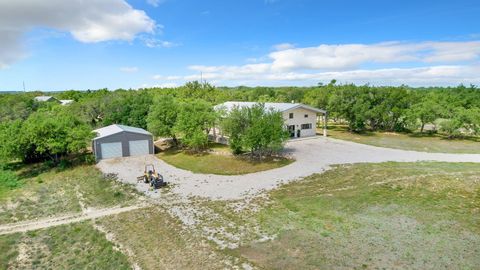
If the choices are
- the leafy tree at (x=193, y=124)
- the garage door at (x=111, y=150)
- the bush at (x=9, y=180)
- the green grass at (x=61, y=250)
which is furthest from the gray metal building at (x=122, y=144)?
the green grass at (x=61, y=250)

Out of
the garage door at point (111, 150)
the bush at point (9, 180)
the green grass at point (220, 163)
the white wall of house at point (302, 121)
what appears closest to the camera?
the bush at point (9, 180)

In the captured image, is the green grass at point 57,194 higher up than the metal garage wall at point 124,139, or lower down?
lower down

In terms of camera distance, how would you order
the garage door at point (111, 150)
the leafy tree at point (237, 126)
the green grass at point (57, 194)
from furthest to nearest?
the garage door at point (111, 150)
the leafy tree at point (237, 126)
the green grass at point (57, 194)

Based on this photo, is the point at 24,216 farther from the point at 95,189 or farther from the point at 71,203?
the point at 95,189

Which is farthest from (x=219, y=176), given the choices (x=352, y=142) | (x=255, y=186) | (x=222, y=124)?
(x=352, y=142)

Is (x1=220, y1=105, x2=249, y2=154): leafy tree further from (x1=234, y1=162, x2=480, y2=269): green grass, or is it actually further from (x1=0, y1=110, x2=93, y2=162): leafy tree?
(x1=0, y1=110, x2=93, y2=162): leafy tree

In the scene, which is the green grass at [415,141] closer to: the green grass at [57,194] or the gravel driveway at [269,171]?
the gravel driveway at [269,171]

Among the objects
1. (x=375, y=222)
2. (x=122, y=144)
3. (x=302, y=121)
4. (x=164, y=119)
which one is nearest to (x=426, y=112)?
(x=302, y=121)
